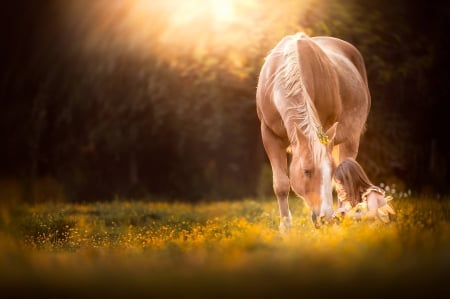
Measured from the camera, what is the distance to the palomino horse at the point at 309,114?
6.12 m

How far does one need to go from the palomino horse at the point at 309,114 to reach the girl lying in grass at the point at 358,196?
0.36 metres

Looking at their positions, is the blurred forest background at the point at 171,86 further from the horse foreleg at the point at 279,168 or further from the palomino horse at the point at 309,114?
the horse foreleg at the point at 279,168

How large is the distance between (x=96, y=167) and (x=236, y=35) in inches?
204

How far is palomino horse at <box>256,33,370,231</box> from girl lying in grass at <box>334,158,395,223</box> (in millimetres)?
364

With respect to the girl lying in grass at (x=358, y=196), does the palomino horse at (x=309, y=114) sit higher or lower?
higher

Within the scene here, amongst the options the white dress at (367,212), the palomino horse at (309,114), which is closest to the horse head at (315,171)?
the palomino horse at (309,114)

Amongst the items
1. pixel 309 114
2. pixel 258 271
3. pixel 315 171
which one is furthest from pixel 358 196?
pixel 258 271

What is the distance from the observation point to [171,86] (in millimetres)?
13656

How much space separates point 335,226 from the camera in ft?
18.5

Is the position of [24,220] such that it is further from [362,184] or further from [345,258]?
[345,258]

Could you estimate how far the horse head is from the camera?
5.94 m

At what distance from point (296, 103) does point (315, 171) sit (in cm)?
95

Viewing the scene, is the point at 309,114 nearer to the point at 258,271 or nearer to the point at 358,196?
the point at 358,196

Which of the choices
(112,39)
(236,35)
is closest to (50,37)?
(112,39)
